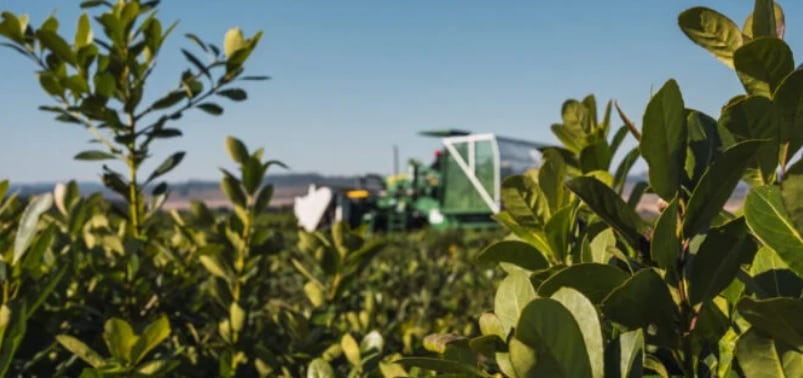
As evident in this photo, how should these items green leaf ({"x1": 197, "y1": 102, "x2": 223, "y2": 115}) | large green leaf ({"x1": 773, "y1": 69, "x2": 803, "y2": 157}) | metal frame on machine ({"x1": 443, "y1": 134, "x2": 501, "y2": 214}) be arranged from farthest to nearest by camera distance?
metal frame on machine ({"x1": 443, "y1": 134, "x2": 501, "y2": 214}), green leaf ({"x1": 197, "y1": 102, "x2": 223, "y2": 115}), large green leaf ({"x1": 773, "y1": 69, "x2": 803, "y2": 157})

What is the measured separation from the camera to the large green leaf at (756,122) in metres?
0.69

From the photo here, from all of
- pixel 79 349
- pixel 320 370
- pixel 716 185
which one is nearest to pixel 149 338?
pixel 79 349

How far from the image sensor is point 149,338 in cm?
117

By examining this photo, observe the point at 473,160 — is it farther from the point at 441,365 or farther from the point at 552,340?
the point at 552,340

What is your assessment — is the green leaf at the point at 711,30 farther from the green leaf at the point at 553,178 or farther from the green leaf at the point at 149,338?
the green leaf at the point at 149,338

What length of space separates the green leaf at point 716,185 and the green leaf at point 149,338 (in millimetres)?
764

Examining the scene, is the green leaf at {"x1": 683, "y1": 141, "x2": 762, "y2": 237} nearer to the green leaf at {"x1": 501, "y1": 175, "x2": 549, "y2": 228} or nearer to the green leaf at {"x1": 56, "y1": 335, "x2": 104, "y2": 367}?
the green leaf at {"x1": 501, "y1": 175, "x2": 549, "y2": 228}

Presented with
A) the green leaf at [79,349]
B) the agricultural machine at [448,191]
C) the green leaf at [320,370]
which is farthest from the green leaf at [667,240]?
the agricultural machine at [448,191]

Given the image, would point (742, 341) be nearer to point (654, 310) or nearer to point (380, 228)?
point (654, 310)

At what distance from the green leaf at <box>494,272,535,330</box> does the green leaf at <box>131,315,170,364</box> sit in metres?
0.57

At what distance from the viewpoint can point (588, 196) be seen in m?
0.69

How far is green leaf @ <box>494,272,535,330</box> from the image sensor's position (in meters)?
0.77

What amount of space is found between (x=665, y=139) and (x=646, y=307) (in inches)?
Answer: 5.6

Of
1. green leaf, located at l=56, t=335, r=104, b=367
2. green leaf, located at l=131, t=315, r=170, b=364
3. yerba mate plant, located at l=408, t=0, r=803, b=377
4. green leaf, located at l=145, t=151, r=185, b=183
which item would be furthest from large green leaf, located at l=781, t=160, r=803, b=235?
green leaf, located at l=145, t=151, r=185, b=183
